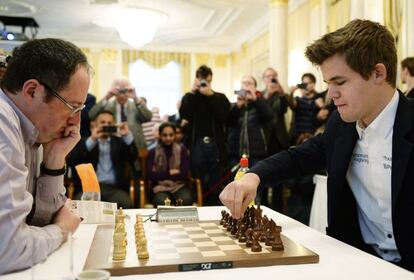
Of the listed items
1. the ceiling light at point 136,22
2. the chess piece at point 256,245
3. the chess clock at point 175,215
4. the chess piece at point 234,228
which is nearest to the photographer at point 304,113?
the chess clock at point 175,215

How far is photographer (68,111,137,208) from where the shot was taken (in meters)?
3.87

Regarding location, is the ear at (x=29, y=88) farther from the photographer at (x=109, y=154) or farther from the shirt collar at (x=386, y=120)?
the photographer at (x=109, y=154)

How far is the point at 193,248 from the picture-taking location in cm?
135

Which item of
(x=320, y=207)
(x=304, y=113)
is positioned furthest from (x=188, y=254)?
(x=304, y=113)

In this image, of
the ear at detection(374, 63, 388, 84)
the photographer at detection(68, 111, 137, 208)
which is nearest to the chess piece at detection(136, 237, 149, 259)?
the ear at detection(374, 63, 388, 84)

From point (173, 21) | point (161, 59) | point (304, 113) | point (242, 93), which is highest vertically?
point (173, 21)

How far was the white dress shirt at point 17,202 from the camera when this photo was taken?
108 centimetres

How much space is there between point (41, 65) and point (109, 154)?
2759 millimetres

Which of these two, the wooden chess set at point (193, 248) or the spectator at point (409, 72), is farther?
the spectator at point (409, 72)

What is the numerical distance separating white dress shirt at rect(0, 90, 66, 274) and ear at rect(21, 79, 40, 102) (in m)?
0.05

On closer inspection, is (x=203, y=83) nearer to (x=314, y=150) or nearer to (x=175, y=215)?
(x=314, y=150)

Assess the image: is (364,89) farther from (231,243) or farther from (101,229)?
(101,229)

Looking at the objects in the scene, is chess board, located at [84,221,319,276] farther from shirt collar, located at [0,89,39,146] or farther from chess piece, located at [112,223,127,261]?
shirt collar, located at [0,89,39,146]

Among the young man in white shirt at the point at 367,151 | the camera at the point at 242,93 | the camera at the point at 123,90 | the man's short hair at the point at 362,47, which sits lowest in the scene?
the young man in white shirt at the point at 367,151
